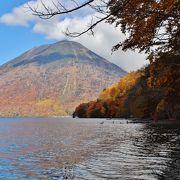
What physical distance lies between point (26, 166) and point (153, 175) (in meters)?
10.5

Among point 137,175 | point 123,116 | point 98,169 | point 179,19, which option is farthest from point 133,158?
point 123,116

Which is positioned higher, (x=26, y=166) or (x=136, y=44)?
(x=136, y=44)

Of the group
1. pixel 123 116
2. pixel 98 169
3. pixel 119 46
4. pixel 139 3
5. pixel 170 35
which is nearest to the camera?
pixel 139 3

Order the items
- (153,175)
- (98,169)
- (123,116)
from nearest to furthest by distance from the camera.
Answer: (153,175)
(98,169)
(123,116)

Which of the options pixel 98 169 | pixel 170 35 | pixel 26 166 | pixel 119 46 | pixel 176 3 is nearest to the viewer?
pixel 176 3

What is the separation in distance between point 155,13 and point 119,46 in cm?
305

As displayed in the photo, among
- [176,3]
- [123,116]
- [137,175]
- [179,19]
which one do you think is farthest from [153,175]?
[123,116]

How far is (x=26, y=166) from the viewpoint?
82.2 feet

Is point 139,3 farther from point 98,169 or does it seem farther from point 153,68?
point 98,169

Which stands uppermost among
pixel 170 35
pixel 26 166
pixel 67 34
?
pixel 170 35

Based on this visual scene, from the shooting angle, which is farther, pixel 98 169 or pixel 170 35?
pixel 98 169

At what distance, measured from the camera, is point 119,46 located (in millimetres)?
13703

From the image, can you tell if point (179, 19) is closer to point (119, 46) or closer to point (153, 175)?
point (119, 46)

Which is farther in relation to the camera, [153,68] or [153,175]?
[153,175]
